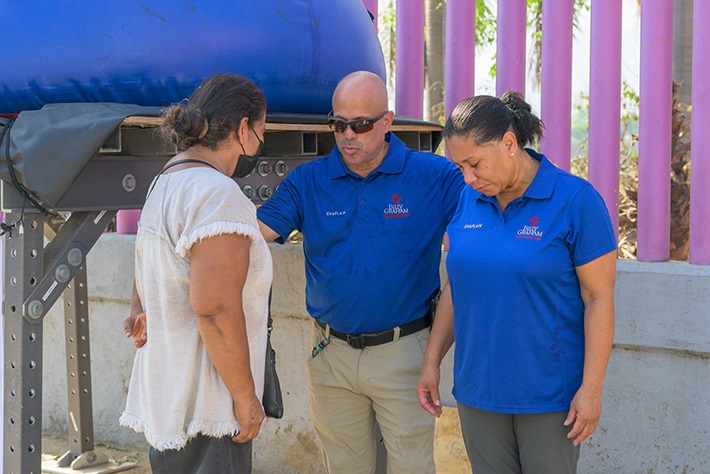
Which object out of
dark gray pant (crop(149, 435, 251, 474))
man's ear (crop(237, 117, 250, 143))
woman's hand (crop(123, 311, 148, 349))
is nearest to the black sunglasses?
man's ear (crop(237, 117, 250, 143))

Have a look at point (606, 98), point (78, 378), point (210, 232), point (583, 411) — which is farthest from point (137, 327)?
point (606, 98)

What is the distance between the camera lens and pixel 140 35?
A: 3.18 meters

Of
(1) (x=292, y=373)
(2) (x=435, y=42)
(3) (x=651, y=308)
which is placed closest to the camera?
(3) (x=651, y=308)

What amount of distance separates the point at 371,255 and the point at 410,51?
6.24 feet

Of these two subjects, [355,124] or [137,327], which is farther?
[355,124]

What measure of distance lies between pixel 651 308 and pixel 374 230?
1.43 m

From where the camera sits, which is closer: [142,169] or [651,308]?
[142,169]

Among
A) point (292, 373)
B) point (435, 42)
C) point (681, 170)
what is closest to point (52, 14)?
point (292, 373)

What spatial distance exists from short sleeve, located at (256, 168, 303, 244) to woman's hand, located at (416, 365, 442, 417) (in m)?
0.72

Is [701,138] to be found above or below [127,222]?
above

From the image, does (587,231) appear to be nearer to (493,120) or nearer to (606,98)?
(493,120)

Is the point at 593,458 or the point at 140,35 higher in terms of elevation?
the point at 140,35

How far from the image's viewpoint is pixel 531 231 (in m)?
2.62

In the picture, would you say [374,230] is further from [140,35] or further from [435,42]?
[435,42]
